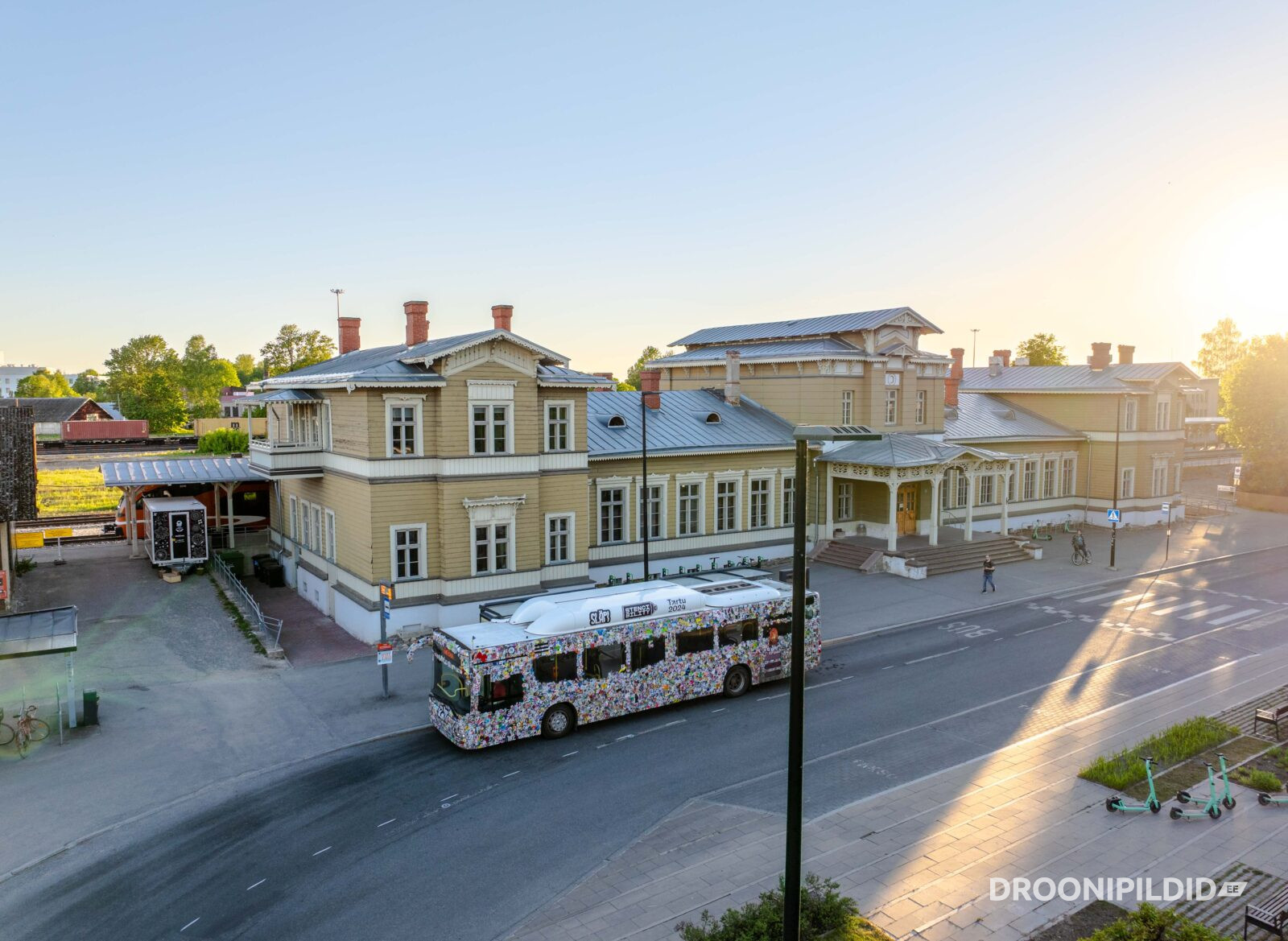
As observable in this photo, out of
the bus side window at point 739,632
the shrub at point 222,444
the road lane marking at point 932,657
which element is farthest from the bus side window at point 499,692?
the shrub at point 222,444

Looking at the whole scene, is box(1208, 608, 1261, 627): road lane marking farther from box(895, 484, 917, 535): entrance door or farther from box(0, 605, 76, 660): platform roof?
box(0, 605, 76, 660): platform roof

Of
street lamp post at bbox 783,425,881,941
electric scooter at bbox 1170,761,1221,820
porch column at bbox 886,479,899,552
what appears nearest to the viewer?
street lamp post at bbox 783,425,881,941

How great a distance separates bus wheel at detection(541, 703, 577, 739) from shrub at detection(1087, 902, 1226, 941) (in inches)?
431

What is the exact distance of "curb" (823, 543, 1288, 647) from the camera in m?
26.8

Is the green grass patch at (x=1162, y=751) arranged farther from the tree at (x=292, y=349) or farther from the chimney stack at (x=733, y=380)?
the tree at (x=292, y=349)

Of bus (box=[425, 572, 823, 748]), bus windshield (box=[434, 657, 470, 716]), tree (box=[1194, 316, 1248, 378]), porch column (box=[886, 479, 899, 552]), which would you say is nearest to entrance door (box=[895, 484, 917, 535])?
porch column (box=[886, 479, 899, 552])

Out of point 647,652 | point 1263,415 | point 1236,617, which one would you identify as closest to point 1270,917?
point 647,652

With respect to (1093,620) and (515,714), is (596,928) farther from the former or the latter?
(1093,620)

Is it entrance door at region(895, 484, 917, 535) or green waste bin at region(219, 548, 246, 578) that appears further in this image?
entrance door at region(895, 484, 917, 535)

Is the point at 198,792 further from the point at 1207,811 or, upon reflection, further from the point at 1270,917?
the point at 1207,811

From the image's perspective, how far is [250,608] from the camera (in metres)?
28.8

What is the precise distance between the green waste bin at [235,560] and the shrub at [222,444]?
3374 cm

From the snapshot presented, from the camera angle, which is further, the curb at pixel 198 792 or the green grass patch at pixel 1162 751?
the green grass patch at pixel 1162 751

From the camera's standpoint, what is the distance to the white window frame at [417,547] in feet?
83.5
